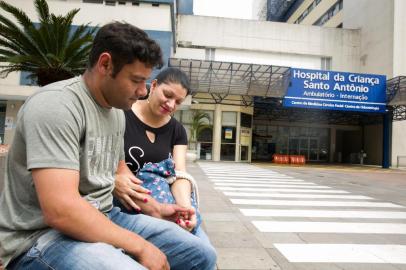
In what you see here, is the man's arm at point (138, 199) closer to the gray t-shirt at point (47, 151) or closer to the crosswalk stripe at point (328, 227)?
the gray t-shirt at point (47, 151)

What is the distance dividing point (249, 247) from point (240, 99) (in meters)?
20.0

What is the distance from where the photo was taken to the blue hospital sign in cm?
1989

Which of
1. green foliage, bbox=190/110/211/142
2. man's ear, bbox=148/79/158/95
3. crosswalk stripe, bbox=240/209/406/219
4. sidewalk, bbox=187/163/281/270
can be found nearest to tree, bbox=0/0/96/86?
sidewalk, bbox=187/163/281/270

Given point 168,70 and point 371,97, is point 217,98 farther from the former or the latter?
Result: point 168,70

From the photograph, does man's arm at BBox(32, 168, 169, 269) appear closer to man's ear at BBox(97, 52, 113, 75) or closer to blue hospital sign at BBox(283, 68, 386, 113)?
man's ear at BBox(97, 52, 113, 75)

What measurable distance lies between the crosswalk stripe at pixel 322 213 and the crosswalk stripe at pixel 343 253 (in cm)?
160

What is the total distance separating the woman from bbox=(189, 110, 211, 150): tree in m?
19.2

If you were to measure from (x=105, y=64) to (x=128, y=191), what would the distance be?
29.9 inches

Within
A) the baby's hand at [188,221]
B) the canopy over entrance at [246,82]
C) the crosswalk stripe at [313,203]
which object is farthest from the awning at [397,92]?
the baby's hand at [188,221]

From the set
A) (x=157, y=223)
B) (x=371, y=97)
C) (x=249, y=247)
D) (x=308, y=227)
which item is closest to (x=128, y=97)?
(x=157, y=223)

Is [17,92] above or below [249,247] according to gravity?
above

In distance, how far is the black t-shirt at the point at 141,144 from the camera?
2.22 meters

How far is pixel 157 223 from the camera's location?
1753 mm

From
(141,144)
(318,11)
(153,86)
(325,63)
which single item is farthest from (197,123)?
(318,11)
